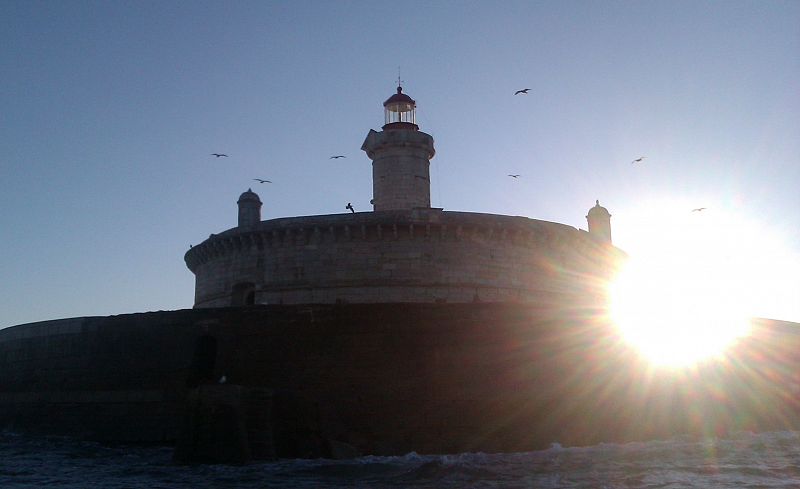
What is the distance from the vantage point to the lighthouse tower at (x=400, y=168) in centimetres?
2069

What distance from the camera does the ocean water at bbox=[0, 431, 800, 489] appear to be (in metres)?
9.36

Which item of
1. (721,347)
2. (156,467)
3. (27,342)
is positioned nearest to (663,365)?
(721,347)

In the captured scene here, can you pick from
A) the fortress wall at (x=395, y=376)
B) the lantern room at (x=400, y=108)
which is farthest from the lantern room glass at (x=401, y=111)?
the fortress wall at (x=395, y=376)

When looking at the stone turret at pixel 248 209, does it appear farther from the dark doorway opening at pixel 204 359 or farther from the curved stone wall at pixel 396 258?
the dark doorway opening at pixel 204 359

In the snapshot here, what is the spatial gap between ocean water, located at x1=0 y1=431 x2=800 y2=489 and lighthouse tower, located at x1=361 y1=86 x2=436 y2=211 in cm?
963

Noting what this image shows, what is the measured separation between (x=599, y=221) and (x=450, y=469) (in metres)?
13.2

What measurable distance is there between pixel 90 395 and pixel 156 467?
391cm

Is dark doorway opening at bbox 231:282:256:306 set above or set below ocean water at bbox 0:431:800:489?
above

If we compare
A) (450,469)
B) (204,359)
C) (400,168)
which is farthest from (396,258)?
(450,469)

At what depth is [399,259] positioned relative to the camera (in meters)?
17.9

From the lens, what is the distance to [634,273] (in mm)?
Result: 22625

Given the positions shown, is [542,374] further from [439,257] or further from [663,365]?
[439,257]

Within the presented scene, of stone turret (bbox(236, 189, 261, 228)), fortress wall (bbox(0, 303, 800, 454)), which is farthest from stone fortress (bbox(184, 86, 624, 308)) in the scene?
fortress wall (bbox(0, 303, 800, 454))

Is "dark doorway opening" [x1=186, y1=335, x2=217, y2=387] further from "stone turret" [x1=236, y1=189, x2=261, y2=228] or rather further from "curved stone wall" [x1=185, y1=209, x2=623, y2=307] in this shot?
"stone turret" [x1=236, y1=189, x2=261, y2=228]
